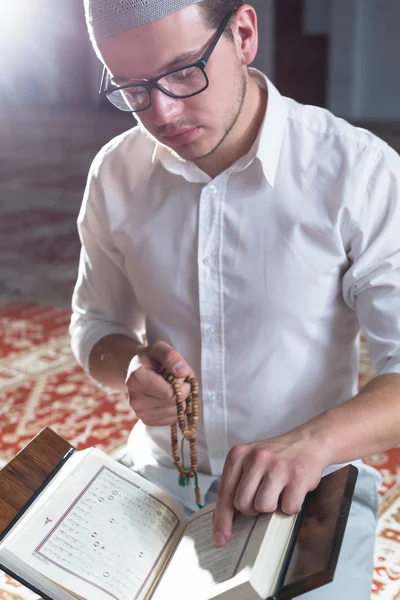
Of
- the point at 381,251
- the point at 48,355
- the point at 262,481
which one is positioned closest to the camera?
the point at 262,481

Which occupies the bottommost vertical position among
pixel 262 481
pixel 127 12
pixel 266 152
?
pixel 262 481

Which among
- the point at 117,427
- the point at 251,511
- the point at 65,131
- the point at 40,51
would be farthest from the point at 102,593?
the point at 40,51

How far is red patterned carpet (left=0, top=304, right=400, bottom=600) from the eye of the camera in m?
2.01

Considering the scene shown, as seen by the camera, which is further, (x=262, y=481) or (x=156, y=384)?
(x=156, y=384)

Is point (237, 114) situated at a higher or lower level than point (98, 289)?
higher

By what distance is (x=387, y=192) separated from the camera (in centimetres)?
127

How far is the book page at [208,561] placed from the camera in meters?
0.87

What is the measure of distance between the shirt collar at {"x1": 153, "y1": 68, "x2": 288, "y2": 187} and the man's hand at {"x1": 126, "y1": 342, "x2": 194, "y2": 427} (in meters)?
0.33

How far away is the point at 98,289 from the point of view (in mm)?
1583

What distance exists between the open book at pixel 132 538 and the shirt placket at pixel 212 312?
0.30 m

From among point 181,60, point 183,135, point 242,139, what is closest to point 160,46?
point 181,60

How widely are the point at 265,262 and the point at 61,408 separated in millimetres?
1736

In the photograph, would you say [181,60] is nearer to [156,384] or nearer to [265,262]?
[265,262]

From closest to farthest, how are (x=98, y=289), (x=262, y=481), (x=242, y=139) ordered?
(x=262, y=481) < (x=242, y=139) < (x=98, y=289)
